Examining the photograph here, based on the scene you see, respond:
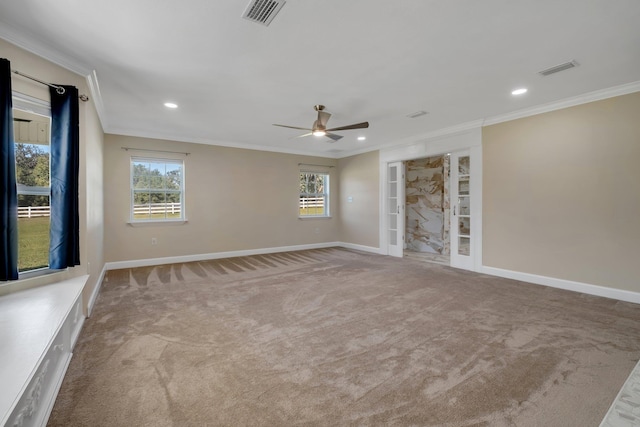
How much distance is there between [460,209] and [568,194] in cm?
159

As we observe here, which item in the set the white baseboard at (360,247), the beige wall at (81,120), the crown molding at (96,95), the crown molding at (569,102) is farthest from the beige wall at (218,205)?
the crown molding at (569,102)

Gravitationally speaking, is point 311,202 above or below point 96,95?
below

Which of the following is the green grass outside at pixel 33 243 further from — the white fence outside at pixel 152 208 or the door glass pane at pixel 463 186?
the door glass pane at pixel 463 186

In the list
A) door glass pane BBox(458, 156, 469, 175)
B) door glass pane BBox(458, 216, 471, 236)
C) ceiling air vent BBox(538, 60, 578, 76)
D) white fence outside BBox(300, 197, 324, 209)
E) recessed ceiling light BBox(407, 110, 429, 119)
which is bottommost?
door glass pane BBox(458, 216, 471, 236)

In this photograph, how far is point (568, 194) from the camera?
3861mm

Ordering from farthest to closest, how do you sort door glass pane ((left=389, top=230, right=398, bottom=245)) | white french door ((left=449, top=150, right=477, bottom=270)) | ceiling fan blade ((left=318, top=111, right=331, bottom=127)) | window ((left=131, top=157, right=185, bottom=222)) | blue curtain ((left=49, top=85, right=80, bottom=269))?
1. door glass pane ((left=389, top=230, right=398, bottom=245))
2. window ((left=131, top=157, right=185, bottom=222))
3. white french door ((left=449, top=150, right=477, bottom=270))
4. ceiling fan blade ((left=318, top=111, right=331, bottom=127))
5. blue curtain ((left=49, top=85, right=80, bottom=269))

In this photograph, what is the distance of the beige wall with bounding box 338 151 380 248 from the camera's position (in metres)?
6.83

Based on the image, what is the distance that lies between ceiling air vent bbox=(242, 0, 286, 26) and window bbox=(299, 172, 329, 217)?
524 centimetres

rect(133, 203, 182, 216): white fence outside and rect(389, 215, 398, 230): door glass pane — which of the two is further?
rect(389, 215, 398, 230): door glass pane

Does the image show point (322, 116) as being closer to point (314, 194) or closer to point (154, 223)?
point (314, 194)

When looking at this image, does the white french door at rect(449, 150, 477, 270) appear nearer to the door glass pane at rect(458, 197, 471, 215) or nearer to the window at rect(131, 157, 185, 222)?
the door glass pane at rect(458, 197, 471, 215)

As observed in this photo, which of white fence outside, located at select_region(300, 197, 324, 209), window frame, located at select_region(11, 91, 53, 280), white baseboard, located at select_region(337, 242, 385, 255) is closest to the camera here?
window frame, located at select_region(11, 91, 53, 280)

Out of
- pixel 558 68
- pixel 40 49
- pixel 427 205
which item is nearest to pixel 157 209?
pixel 40 49

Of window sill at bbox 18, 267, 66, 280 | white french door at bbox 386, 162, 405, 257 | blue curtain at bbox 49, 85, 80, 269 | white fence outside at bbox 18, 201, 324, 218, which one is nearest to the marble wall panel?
white french door at bbox 386, 162, 405, 257
